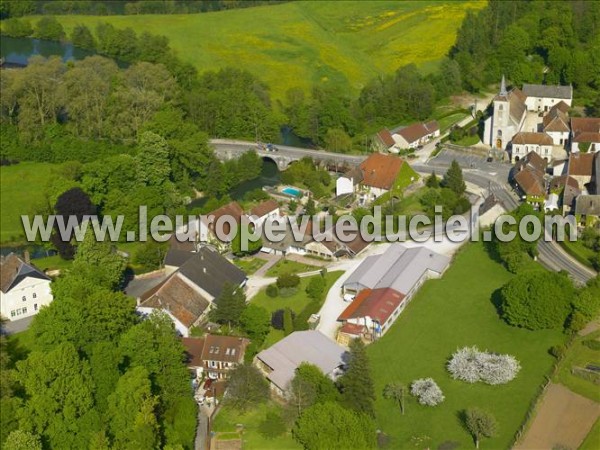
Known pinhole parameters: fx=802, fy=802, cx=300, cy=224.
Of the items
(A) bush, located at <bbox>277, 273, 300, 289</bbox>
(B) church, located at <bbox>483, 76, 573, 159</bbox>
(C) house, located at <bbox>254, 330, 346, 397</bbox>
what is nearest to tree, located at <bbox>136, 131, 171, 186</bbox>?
(A) bush, located at <bbox>277, 273, 300, 289</bbox>

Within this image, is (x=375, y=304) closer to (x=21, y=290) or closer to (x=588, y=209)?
(x=588, y=209)

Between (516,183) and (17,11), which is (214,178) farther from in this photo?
(17,11)

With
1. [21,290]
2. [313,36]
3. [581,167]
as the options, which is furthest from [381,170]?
[313,36]

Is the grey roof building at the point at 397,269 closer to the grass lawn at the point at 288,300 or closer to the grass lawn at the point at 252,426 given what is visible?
the grass lawn at the point at 288,300

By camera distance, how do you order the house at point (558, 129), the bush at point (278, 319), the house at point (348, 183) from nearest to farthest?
the bush at point (278, 319) → the house at point (348, 183) → the house at point (558, 129)

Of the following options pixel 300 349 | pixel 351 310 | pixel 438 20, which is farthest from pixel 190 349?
pixel 438 20

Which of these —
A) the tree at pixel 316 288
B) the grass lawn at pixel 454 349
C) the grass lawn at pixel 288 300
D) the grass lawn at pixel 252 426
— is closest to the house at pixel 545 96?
the grass lawn at pixel 454 349
